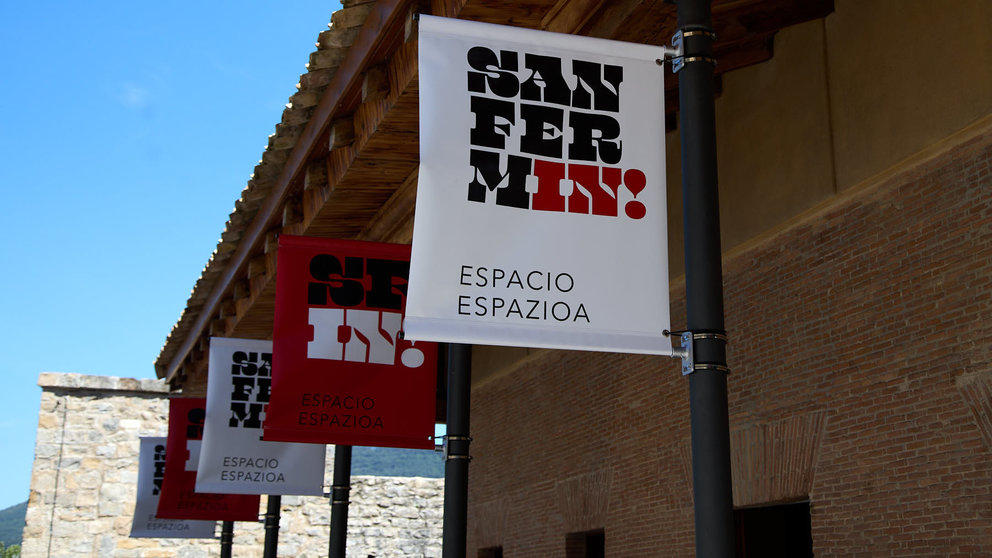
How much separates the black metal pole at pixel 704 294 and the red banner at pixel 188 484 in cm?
999

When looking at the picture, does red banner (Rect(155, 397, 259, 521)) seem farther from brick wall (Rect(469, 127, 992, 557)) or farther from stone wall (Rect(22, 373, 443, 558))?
stone wall (Rect(22, 373, 443, 558))

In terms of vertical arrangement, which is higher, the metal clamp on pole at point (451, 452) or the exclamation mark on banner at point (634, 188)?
the exclamation mark on banner at point (634, 188)

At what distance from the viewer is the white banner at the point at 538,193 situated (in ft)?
12.8

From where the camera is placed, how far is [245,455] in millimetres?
10195

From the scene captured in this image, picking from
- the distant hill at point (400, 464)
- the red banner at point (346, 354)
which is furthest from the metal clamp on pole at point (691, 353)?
the distant hill at point (400, 464)

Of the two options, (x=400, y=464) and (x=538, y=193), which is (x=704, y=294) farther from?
(x=400, y=464)

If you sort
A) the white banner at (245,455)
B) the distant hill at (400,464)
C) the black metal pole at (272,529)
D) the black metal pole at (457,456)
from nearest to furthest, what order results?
the black metal pole at (457,456) < the white banner at (245,455) < the black metal pole at (272,529) < the distant hill at (400,464)

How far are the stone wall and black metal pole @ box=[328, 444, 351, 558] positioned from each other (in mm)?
11544

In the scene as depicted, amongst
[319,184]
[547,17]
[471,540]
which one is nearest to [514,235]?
[547,17]

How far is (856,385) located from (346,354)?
136 inches

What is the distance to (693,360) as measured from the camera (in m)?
3.87

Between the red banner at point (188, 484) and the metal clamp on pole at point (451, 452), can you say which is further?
the red banner at point (188, 484)

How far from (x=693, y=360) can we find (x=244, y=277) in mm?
9480

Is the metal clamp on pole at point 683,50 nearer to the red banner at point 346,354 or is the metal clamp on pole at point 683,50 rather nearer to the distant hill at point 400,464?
the red banner at point 346,354
